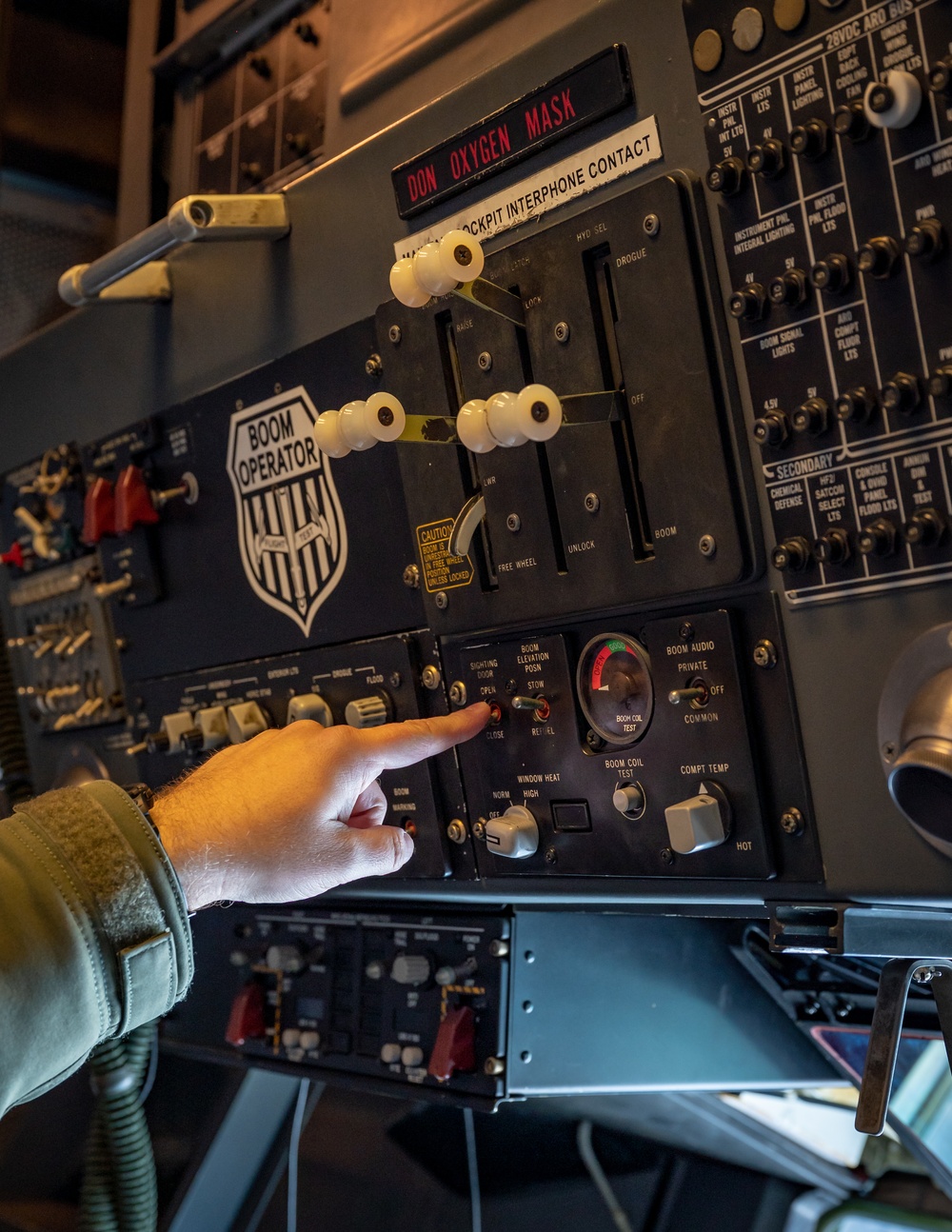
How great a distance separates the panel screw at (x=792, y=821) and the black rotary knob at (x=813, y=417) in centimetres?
39

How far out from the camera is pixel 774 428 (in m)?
1.18

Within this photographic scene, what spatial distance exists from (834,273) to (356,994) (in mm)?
1331

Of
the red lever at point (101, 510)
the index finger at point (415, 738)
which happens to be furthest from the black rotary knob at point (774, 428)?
the red lever at point (101, 510)

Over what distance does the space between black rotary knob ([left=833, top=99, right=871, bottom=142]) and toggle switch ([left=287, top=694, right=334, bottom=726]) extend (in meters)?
1.07

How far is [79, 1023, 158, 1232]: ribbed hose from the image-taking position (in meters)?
2.24

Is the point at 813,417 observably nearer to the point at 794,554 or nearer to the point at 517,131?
the point at 794,554

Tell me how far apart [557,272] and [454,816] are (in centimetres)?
74

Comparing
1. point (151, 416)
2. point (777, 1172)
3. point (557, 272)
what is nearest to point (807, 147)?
point (557, 272)

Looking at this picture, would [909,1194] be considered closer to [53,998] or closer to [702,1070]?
[702,1070]

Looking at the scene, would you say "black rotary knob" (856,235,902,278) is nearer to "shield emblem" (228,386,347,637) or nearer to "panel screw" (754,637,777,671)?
"panel screw" (754,637,777,671)

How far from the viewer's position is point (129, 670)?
2.26 meters

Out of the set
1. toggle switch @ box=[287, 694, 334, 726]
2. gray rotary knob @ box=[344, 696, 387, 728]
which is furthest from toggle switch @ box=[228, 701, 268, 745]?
gray rotary knob @ box=[344, 696, 387, 728]

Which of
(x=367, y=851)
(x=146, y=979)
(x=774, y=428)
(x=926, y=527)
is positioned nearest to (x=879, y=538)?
(x=926, y=527)

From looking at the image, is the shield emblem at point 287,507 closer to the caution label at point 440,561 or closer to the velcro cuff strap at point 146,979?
the caution label at point 440,561
